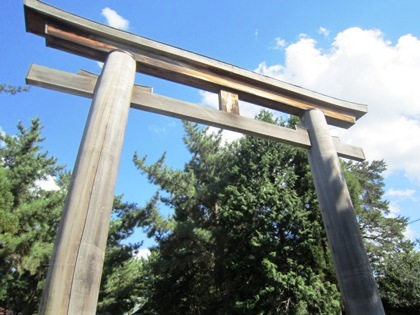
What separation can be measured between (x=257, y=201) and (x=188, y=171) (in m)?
5.43

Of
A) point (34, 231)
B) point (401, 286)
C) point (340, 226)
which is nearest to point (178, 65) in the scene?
point (340, 226)

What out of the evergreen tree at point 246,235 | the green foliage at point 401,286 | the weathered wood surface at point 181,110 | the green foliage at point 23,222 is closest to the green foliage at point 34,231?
the green foliage at point 23,222

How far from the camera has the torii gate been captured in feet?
5.97

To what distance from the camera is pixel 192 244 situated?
13.6 meters

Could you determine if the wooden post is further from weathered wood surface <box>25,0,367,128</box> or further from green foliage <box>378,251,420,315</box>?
green foliage <box>378,251,420,315</box>

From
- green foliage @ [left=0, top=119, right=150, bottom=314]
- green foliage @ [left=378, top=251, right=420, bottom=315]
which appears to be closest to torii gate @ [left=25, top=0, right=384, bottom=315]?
green foliage @ [left=0, top=119, right=150, bottom=314]

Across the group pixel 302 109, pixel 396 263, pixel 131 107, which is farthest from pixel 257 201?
pixel 131 107

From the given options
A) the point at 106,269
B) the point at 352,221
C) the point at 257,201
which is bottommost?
the point at 352,221

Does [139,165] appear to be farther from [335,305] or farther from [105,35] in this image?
[105,35]

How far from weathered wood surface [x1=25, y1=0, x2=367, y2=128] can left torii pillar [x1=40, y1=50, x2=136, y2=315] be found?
391mm

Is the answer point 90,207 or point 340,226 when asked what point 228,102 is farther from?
point 90,207

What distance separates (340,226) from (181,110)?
75.1 inches

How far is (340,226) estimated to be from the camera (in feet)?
9.11

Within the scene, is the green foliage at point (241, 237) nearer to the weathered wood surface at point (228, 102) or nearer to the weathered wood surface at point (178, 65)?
the weathered wood surface at point (178, 65)
